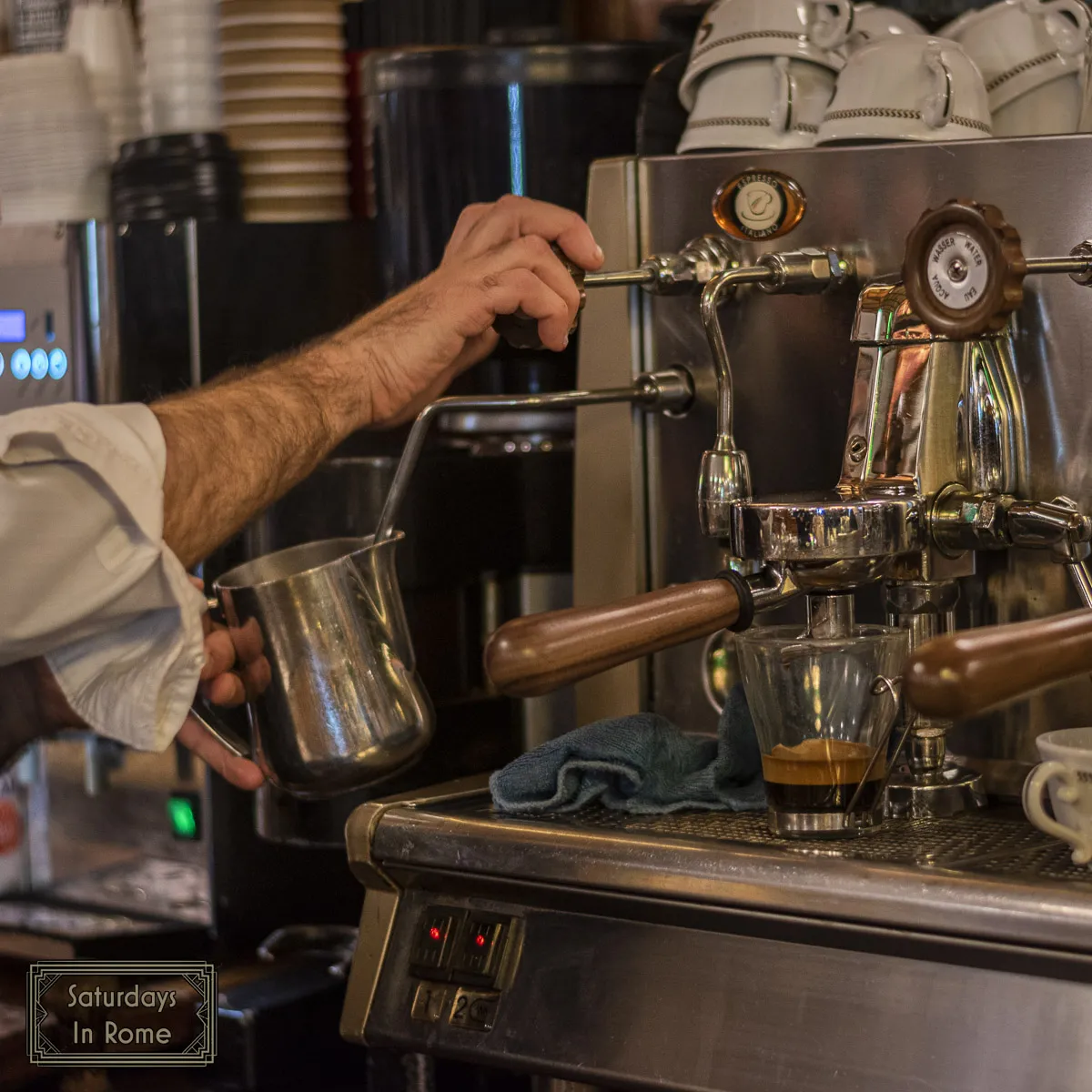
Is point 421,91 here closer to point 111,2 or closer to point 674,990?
point 111,2

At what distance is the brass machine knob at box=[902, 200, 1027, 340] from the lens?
759 mm

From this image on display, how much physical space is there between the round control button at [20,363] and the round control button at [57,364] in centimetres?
3

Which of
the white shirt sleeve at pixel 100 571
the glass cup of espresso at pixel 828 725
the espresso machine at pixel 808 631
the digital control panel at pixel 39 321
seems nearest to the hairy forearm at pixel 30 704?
the white shirt sleeve at pixel 100 571

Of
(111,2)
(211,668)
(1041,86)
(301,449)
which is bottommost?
(211,668)

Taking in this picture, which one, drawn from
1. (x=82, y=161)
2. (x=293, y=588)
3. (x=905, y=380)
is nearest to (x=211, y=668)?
(x=293, y=588)

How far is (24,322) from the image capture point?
1.35m

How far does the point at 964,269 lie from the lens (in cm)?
78

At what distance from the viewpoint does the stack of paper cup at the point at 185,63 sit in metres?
1.43

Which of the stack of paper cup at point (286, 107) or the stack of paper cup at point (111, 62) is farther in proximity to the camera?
the stack of paper cup at point (111, 62)

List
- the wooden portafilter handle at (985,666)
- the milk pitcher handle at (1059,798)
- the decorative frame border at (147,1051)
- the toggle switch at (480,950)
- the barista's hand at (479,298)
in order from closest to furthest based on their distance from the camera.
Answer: the wooden portafilter handle at (985,666), the milk pitcher handle at (1059,798), the toggle switch at (480,950), the barista's hand at (479,298), the decorative frame border at (147,1051)

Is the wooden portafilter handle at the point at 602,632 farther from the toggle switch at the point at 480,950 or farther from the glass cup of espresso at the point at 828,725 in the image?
the toggle switch at the point at 480,950

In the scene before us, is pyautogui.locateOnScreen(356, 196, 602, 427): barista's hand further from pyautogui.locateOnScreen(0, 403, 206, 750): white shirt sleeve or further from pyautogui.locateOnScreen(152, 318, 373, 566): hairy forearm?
pyautogui.locateOnScreen(0, 403, 206, 750): white shirt sleeve

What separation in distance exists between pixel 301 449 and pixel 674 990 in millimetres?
347

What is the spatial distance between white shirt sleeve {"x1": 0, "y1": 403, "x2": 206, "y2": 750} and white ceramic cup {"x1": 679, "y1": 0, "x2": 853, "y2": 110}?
433 mm
